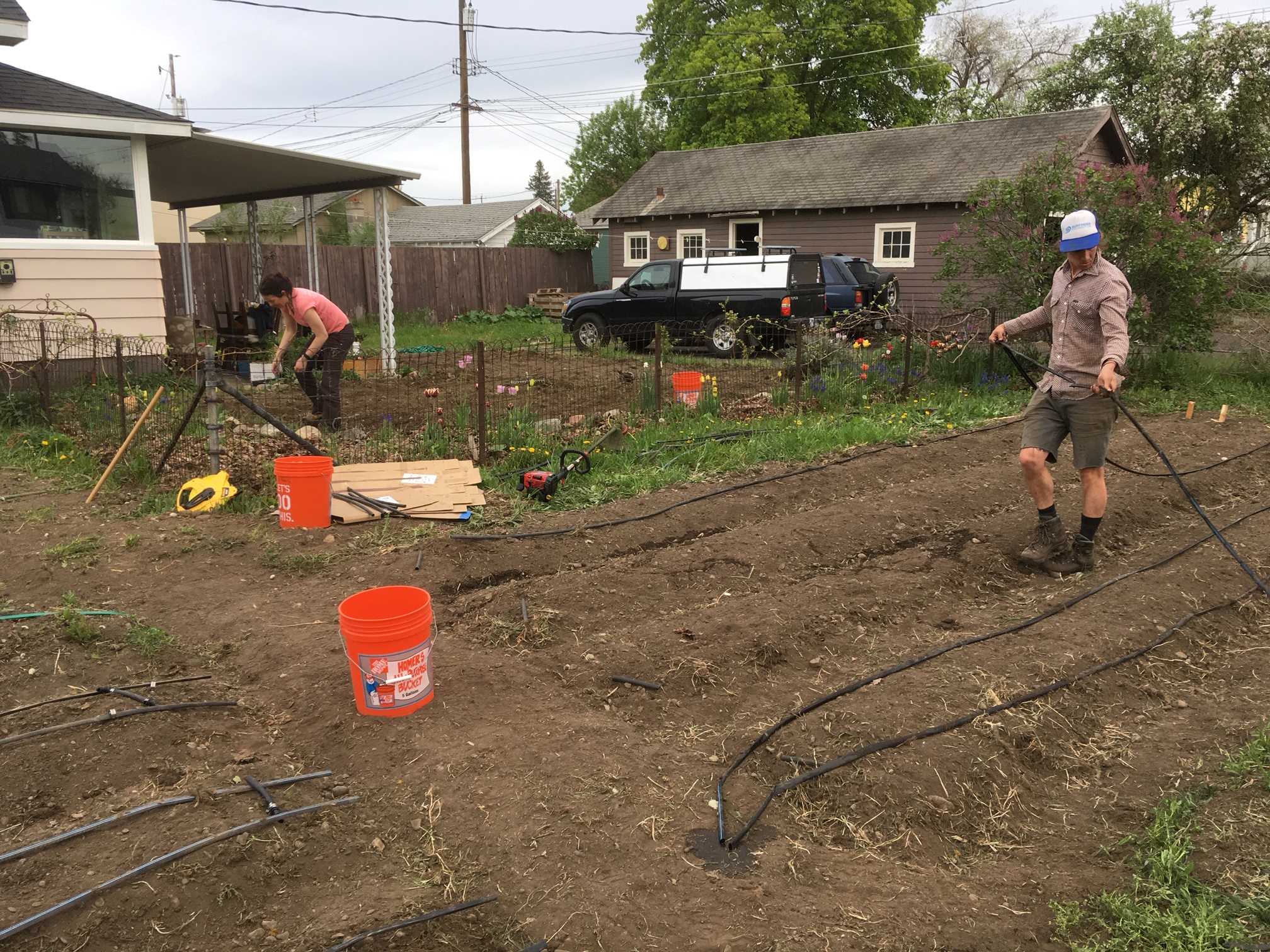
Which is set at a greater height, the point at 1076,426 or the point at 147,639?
the point at 1076,426

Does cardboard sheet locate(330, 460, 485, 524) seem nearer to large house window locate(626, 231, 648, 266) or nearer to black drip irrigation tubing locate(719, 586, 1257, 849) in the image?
black drip irrigation tubing locate(719, 586, 1257, 849)

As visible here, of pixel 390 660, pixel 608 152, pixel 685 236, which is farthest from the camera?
pixel 608 152

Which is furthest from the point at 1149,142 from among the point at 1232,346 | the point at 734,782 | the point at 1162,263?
the point at 734,782

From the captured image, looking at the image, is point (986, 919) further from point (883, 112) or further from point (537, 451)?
point (883, 112)

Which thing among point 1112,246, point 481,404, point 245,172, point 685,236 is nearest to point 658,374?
point 481,404

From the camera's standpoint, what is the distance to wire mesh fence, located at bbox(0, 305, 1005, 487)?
25.1ft

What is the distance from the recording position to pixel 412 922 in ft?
8.44

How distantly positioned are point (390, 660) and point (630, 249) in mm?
21648

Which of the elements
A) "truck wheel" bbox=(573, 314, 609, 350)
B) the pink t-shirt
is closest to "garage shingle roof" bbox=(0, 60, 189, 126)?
the pink t-shirt

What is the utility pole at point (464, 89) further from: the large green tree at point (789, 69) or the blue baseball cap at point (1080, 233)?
the blue baseball cap at point (1080, 233)

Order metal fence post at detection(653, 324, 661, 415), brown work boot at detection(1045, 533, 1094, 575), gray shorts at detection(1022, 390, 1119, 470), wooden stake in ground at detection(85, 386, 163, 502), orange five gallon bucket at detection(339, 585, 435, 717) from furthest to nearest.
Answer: metal fence post at detection(653, 324, 661, 415) → wooden stake in ground at detection(85, 386, 163, 502) → brown work boot at detection(1045, 533, 1094, 575) → gray shorts at detection(1022, 390, 1119, 470) → orange five gallon bucket at detection(339, 585, 435, 717)

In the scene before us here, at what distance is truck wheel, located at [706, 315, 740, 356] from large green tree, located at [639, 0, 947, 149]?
17.4m

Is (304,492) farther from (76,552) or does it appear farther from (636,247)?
(636,247)

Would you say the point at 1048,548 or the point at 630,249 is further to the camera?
the point at 630,249
